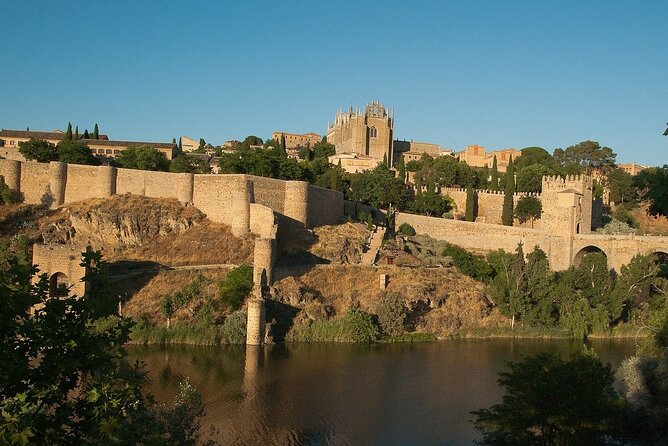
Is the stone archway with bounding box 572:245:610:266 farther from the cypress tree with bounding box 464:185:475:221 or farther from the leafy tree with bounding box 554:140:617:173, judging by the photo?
the leafy tree with bounding box 554:140:617:173

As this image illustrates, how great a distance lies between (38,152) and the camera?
46.8m

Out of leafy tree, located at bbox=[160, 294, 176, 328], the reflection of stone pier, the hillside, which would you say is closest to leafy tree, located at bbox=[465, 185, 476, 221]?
the hillside

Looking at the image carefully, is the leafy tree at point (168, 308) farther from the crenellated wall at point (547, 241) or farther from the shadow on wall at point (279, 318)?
the crenellated wall at point (547, 241)

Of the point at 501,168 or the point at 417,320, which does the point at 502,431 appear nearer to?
the point at 417,320

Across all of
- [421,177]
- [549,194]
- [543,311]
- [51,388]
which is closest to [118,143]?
[421,177]

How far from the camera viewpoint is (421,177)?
60.2 m

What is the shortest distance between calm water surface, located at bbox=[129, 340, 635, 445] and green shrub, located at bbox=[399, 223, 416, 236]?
12.0m

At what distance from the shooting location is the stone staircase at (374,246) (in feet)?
123

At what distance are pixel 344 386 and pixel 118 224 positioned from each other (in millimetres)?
17606

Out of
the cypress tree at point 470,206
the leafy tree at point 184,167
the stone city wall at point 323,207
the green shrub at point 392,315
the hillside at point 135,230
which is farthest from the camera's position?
the leafy tree at point 184,167

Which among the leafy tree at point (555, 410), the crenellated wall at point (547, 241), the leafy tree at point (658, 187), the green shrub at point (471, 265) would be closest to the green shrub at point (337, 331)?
the green shrub at point (471, 265)

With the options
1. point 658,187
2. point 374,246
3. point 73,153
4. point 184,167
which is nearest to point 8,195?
point 73,153

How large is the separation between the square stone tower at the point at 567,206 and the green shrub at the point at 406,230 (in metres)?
7.67

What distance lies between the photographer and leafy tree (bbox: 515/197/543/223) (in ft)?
164
